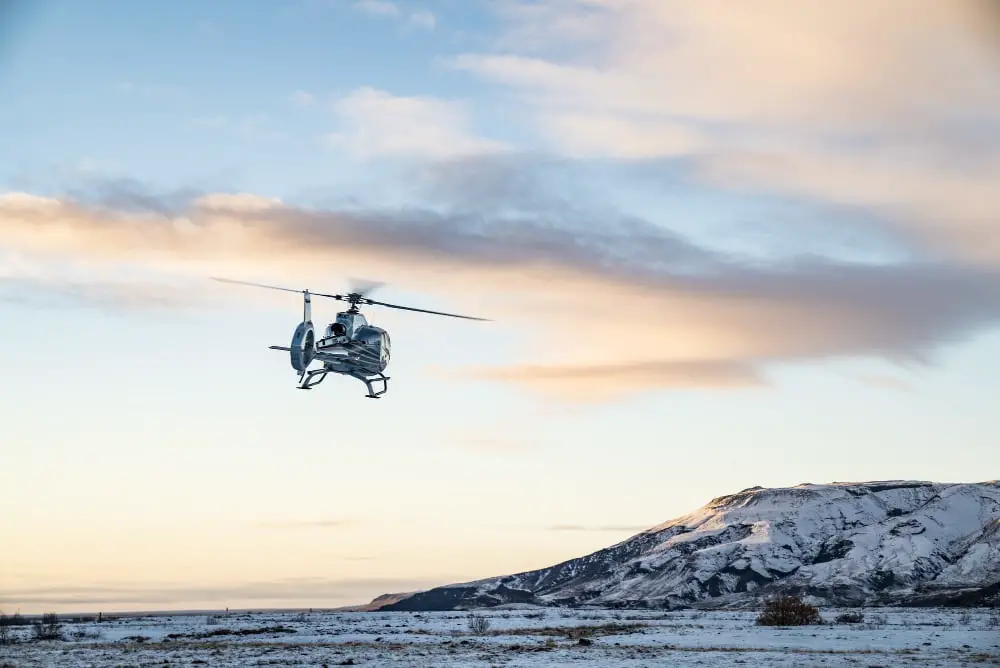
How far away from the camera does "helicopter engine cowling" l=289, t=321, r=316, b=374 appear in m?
82.1

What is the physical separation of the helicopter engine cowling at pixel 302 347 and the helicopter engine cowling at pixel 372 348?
4167 millimetres

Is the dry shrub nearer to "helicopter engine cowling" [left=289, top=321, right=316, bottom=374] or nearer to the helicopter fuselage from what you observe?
the helicopter fuselage

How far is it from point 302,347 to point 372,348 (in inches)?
253

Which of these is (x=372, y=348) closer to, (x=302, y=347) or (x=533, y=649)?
(x=302, y=347)

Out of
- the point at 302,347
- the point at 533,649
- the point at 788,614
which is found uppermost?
the point at 302,347

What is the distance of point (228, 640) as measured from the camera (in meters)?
100

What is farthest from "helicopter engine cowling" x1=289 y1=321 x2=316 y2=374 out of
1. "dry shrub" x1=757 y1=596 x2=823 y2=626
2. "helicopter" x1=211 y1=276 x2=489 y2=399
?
"dry shrub" x1=757 y1=596 x2=823 y2=626

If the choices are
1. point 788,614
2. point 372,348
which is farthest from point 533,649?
point 788,614

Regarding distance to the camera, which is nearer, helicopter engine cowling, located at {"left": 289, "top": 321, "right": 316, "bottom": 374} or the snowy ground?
the snowy ground

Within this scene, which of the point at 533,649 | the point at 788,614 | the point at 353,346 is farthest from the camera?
the point at 788,614

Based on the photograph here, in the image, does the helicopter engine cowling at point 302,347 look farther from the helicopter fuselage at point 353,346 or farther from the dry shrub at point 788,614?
the dry shrub at point 788,614

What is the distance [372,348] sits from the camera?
86.9 m

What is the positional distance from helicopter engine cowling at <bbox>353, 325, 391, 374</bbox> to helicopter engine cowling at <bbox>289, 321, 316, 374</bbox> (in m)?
4.17

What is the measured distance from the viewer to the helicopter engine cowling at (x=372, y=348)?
283 feet
